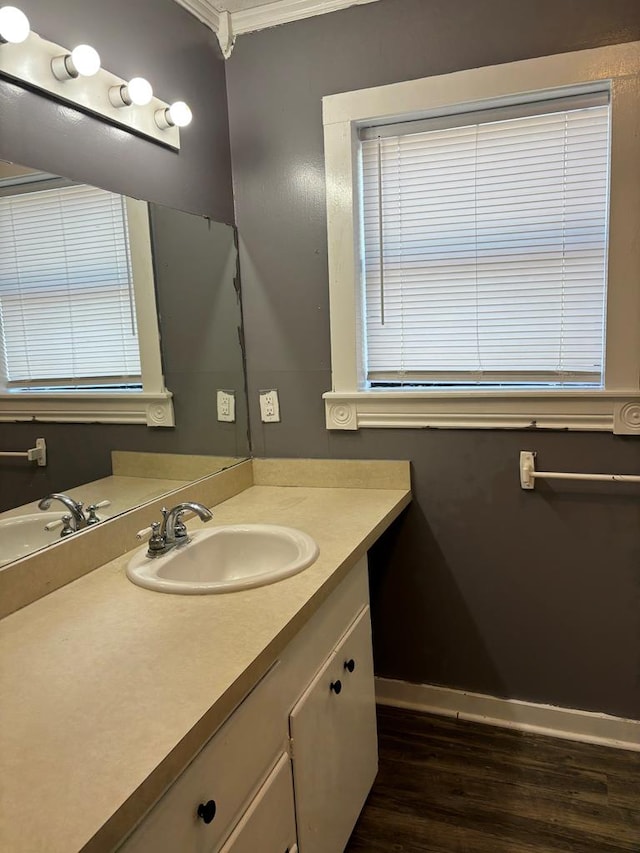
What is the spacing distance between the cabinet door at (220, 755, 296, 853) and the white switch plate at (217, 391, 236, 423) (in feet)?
3.83

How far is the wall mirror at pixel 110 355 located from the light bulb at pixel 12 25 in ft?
0.78

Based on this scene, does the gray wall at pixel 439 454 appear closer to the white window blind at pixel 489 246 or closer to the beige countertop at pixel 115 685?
the white window blind at pixel 489 246

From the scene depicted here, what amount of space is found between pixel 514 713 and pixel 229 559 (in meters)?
1.15

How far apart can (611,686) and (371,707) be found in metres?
A: 0.84

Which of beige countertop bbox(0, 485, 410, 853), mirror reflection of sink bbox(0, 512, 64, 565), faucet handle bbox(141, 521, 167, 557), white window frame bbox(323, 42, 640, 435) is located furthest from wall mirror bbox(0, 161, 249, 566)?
white window frame bbox(323, 42, 640, 435)

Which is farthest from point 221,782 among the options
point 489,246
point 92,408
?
point 489,246

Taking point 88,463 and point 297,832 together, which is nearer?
point 297,832

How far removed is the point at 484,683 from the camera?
2.12 m

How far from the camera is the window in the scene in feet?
4.31

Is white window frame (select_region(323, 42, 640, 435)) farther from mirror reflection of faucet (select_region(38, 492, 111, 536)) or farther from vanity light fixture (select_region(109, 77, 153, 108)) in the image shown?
mirror reflection of faucet (select_region(38, 492, 111, 536))

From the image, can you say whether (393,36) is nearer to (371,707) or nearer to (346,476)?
(346,476)

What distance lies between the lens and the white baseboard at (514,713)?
6.50 feet

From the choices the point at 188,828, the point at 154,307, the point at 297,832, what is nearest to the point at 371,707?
the point at 297,832

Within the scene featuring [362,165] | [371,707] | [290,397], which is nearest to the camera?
[371,707]
